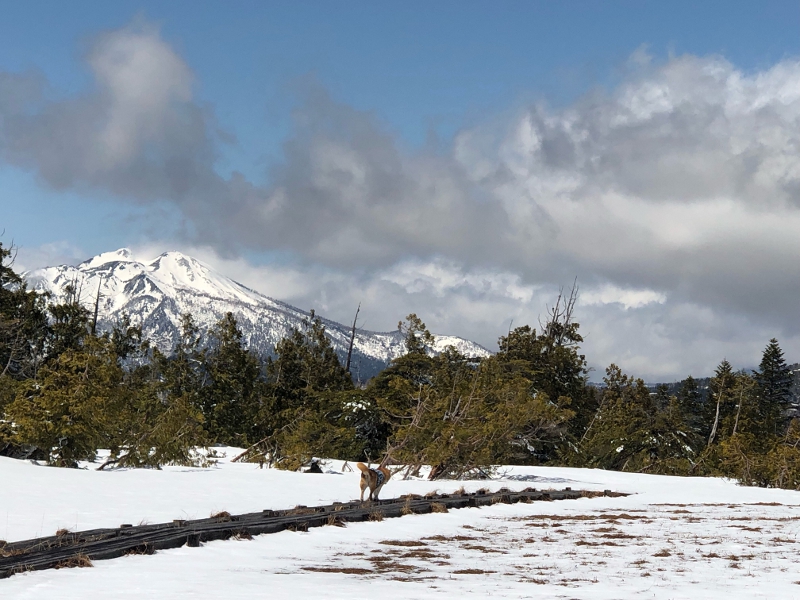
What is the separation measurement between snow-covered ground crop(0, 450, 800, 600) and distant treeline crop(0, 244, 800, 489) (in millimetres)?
1860

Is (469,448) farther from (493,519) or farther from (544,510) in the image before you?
(493,519)

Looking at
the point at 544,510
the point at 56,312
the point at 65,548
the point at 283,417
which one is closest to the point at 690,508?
the point at 544,510

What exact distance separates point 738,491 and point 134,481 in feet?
57.1

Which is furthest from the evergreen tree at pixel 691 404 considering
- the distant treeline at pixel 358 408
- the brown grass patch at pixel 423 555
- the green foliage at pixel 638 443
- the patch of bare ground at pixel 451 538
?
the brown grass patch at pixel 423 555

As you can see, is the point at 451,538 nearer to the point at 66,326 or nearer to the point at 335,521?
the point at 335,521

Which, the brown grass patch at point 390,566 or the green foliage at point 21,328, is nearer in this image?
the brown grass patch at point 390,566

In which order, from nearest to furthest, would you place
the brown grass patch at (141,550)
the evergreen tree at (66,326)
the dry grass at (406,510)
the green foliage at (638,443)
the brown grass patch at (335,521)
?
1. the brown grass patch at (141,550)
2. the brown grass patch at (335,521)
3. the dry grass at (406,510)
4. the green foliage at (638,443)
5. the evergreen tree at (66,326)

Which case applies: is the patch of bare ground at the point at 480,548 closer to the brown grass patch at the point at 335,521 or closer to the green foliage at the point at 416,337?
the brown grass patch at the point at 335,521

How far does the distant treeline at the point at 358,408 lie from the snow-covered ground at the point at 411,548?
1860 mm

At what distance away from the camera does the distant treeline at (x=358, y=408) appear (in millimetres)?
20703

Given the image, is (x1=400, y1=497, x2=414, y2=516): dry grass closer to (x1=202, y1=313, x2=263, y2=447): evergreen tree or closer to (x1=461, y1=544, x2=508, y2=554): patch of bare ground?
(x1=461, y1=544, x2=508, y2=554): patch of bare ground

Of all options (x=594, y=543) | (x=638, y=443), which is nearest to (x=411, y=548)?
(x=594, y=543)

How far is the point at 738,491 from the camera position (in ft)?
81.0

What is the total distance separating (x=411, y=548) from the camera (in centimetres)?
1070
